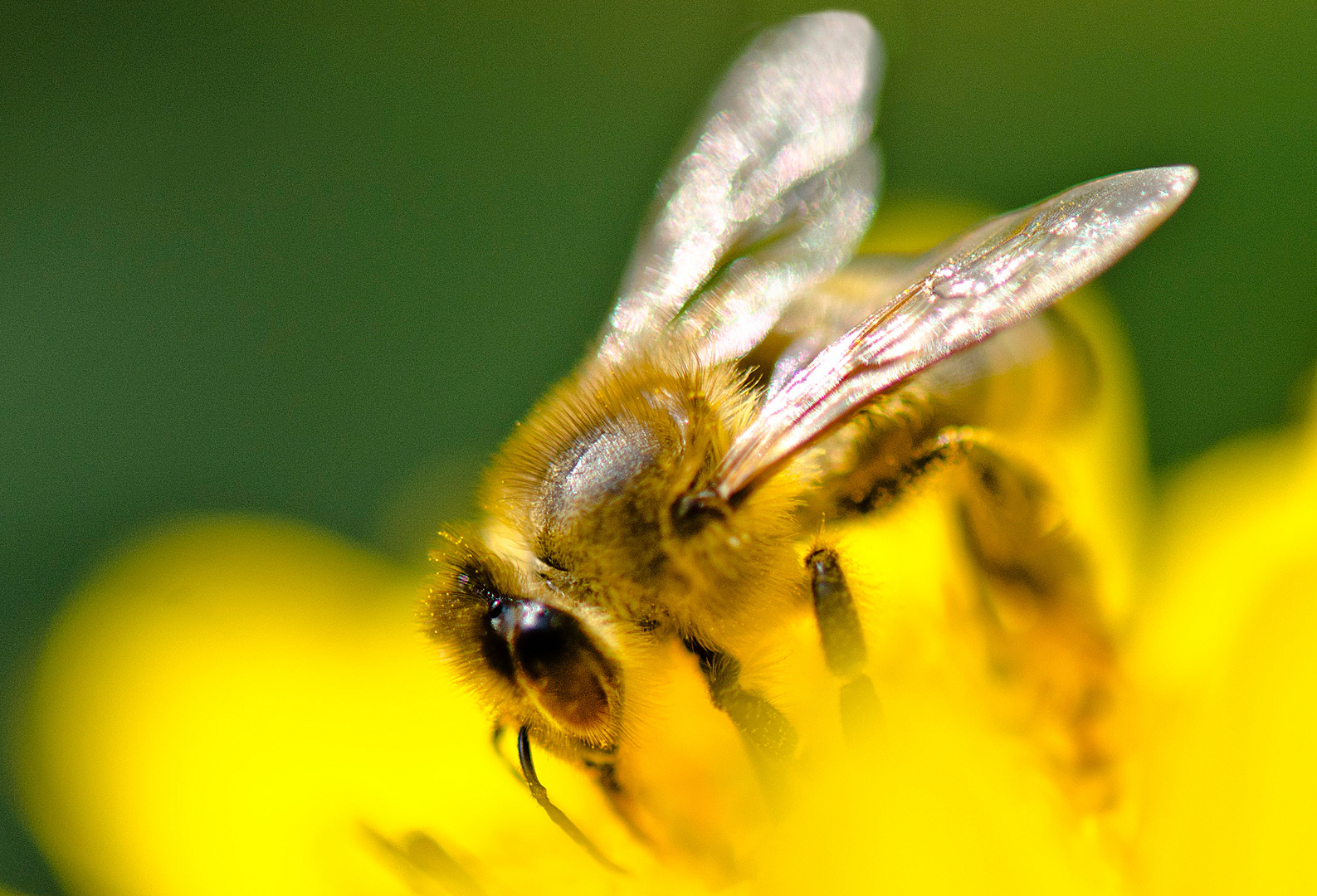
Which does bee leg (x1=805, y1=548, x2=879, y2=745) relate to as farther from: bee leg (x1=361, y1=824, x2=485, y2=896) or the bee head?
bee leg (x1=361, y1=824, x2=485, y2=896)

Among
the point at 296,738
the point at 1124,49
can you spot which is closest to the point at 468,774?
the point at 296,738

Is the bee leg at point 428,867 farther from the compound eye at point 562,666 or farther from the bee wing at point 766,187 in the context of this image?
the bee wing at point 766,187

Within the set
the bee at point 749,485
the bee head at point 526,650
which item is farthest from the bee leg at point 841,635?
the bee head at point 526,650

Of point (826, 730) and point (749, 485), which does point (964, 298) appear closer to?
point (749, 485)

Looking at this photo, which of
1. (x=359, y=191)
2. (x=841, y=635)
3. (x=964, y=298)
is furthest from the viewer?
(x=359, y=191)

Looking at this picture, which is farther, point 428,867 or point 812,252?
point 812,252

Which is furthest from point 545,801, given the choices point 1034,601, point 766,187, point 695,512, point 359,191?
point 359,191
